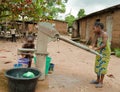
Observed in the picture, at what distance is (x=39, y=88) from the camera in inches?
171

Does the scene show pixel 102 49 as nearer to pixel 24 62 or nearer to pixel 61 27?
pixel 24 62

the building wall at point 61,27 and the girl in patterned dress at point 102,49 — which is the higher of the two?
the building wall at point 61,27

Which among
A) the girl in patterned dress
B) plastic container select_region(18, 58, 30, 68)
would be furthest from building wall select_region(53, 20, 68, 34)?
the girl in patterned dress

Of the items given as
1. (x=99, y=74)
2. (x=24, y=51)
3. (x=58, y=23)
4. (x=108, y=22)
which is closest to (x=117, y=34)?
(x=108, y=22)

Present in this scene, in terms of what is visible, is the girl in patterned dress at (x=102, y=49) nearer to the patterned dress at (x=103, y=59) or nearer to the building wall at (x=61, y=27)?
the patterned dress at (x=103, y=59)

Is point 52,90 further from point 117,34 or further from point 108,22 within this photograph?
point 108,22

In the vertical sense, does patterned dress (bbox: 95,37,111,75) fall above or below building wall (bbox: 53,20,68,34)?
below

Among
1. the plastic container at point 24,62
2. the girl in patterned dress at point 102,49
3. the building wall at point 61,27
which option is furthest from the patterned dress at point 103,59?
the building wall at point 61,27

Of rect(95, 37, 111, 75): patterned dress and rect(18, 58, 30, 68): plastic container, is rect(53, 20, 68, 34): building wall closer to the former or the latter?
rect(18, 58, 30, 68): plastic container

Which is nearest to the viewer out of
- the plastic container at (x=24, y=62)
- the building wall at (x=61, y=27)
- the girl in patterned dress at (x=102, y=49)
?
the girl in patterned dress at (x=102, y=49)

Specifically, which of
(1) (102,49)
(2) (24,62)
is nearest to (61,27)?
(2) (24,62)

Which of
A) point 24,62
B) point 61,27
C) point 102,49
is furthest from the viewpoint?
point 61,27

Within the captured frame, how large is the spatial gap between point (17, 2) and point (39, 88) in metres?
2.68

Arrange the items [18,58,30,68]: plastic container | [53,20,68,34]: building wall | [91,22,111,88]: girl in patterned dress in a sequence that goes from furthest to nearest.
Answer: [53,20,68,34]: building wall → [18,58,30,68]: plastic container → [91,22,111,88]: girl in patterned dress
